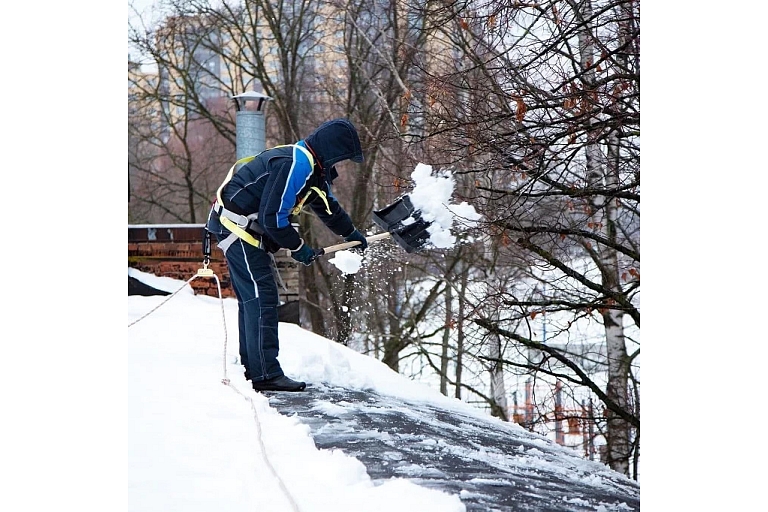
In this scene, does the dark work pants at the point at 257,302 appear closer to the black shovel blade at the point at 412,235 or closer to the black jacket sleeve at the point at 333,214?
the black jacket sleeve at the point at 333,214

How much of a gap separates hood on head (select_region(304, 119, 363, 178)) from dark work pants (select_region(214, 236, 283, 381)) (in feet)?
1.84

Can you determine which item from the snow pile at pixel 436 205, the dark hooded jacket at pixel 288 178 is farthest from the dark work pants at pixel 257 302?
the snow pile at pixel 436 205

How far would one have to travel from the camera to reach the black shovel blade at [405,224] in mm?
3861

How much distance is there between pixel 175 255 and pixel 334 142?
3.86m

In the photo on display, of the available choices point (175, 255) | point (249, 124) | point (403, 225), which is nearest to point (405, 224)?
point (403, 225)

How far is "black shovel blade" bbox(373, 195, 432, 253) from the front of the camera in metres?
3.86

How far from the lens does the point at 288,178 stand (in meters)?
3.44

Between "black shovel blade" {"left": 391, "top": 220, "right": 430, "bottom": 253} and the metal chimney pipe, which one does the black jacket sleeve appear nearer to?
"black shovel blade" {"left": 391, "top": 220, "right": 430, "bottom": 253}

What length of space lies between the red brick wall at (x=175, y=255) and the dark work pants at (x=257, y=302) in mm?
2986
